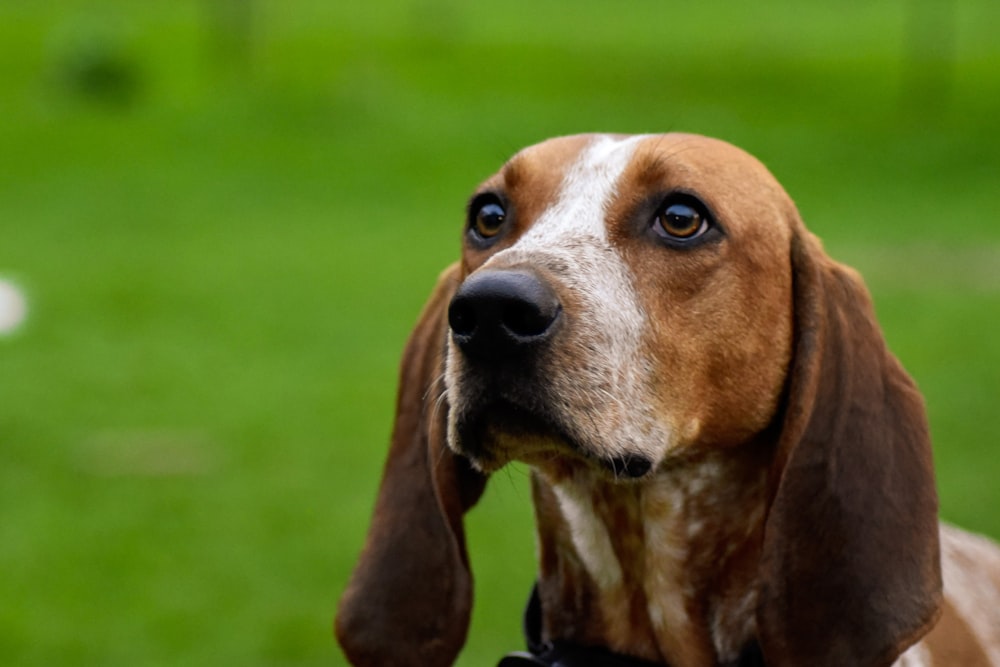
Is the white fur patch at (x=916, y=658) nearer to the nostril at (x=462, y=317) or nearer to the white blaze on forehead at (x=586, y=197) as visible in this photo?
the white blaze on forehead at (x=586, y=197)

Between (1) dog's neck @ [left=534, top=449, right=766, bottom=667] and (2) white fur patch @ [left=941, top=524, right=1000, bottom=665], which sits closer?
(1) dog's neck @ [left=534, top=449, right=766, bottom=667]

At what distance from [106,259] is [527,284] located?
13787 millimetres

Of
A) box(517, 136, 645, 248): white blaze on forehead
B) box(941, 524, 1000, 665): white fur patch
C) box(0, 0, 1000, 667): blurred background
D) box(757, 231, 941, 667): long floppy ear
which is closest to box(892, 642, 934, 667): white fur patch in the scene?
box(757, 231, 941, 667): long floppy ear

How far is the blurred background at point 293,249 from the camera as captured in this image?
26.7 ft

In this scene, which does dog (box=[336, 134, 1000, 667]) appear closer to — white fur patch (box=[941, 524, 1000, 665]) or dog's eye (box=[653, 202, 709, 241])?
dog's eye (box=[653, 202, 709, 241])

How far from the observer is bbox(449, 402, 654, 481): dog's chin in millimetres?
3787

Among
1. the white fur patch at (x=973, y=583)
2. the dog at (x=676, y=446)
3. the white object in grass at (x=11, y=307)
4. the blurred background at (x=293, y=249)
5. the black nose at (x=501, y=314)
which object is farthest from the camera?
the white object in grass at (x=11, y=307)

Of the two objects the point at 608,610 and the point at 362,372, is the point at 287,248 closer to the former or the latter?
the point at 362,372

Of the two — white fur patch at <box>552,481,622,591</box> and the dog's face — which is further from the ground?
the dog's face

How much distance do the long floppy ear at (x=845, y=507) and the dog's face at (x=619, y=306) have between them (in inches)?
4.8

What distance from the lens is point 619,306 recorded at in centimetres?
401

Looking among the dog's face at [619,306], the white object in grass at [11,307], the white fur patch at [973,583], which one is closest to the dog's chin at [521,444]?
the dog's face at [619,306]

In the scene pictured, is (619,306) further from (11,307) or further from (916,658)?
(11,307)

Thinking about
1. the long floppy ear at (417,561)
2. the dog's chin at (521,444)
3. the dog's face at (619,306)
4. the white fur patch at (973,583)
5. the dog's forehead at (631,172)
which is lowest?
the white fur patch at (973,583)
